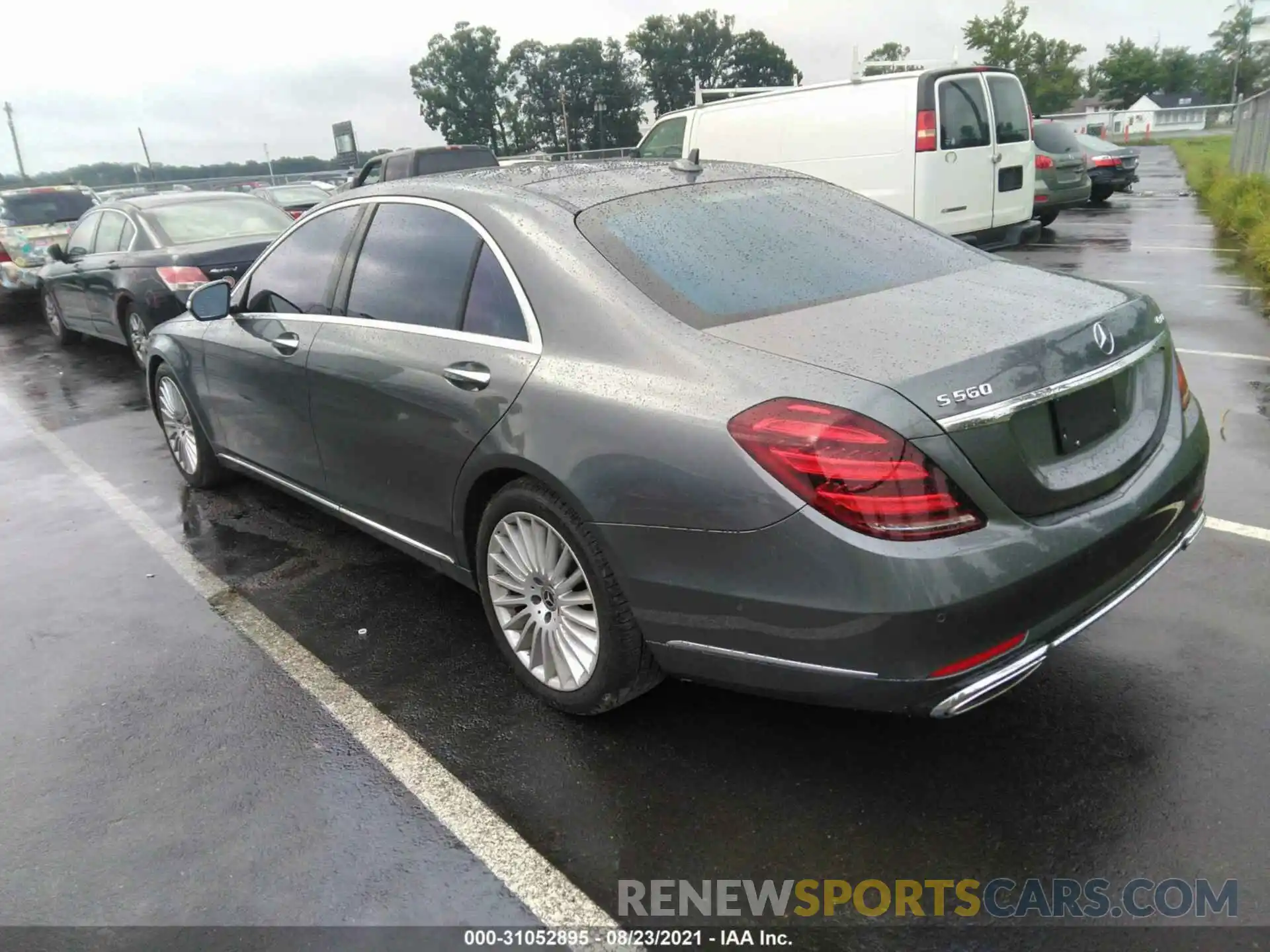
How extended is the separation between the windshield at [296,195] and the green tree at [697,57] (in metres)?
81.9

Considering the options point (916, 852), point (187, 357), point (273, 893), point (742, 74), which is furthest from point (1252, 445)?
point (742, 74)

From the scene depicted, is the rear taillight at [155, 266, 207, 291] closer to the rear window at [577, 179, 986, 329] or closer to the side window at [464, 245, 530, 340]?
the side window at [464, 245, 530, 340]

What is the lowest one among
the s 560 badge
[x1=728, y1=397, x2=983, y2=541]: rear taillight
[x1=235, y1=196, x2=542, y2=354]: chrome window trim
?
[x1=728, y1=397, x2=983, y2=541]: rear taillight

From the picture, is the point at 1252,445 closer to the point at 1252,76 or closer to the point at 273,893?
the point at 273,893

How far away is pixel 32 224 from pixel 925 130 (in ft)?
41.8

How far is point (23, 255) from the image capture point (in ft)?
45.9

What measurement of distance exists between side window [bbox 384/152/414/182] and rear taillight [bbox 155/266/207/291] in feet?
25.7

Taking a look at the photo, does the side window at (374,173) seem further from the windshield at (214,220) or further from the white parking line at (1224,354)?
the white parking line at (1224,354)

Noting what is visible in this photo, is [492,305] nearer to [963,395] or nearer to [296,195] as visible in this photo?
[963,395]

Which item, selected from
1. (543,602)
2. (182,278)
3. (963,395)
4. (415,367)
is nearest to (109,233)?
(182,278)

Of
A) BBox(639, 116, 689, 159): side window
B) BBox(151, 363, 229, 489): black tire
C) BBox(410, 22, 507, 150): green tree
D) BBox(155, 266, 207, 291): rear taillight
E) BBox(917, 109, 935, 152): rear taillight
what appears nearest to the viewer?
BBox(151, 363, 229, 489): black tire

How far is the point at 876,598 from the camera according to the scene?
2227 mm

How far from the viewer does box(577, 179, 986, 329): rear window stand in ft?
9.34

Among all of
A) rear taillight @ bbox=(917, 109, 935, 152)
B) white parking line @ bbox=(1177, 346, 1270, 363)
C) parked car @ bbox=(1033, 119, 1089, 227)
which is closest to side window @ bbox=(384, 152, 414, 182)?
rear taillight @ bbox=(917, 109, 935, 152)
